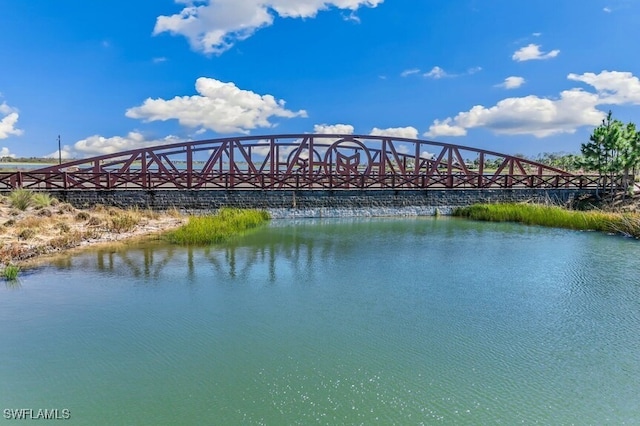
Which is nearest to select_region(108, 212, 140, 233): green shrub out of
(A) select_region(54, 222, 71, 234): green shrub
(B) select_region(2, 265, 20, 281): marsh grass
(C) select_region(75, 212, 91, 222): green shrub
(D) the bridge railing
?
(C) select_region(75, 212, 91, 222): green shrub

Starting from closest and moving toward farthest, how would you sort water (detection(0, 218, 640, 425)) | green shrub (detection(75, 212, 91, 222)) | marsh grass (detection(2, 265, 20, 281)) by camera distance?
water (detection(0, 218, 640, 425)) → marsh grass (detection(2, 265, 20, 281)) → green shrub (detection(75, 212, 91, 222))

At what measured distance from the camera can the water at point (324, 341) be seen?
437 cm

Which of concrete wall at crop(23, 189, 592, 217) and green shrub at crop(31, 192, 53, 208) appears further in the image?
concrete wall at crop(23, 189, 592, 217)

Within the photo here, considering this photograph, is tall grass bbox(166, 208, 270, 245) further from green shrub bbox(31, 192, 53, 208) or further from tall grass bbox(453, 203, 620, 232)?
tall grass bbox(453, 203, 620, 232)

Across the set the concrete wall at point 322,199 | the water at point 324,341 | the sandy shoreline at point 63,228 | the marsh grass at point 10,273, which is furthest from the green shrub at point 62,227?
the concrete wall at point 322,199

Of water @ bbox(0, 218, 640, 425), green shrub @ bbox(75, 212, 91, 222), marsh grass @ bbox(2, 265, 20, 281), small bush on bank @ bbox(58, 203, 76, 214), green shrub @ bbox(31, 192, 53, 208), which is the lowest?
water @ bbox(0, 218, 640, 425)

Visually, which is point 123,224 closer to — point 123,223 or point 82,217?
point 123,223

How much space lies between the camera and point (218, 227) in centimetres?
1606

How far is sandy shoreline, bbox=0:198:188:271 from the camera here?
1132 centimetres

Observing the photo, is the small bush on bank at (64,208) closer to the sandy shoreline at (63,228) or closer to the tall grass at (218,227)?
the sandy shoreline at (63,228)

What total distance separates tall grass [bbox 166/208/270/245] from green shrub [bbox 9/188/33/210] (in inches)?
282

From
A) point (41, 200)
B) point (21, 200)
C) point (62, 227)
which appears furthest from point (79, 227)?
point (41, 200)

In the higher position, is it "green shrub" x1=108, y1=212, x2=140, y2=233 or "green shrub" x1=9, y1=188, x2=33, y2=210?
"green shrub" x1=9, y1=188, x2=33, y2=210

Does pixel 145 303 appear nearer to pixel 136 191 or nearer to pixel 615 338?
pixel 615 338
